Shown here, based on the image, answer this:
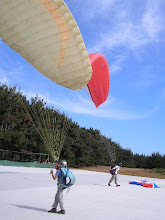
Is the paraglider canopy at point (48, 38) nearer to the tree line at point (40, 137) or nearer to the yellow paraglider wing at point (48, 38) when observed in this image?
the yellow paraglider wing at point (48, 38)

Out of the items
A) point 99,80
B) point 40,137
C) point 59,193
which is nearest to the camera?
point 59,193

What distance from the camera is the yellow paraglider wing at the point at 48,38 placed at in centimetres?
611

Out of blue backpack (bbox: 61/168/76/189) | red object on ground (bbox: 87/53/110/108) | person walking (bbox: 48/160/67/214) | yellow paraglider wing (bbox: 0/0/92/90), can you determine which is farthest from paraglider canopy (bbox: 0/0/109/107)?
blue backpack (bbox: 61/168/76/189)

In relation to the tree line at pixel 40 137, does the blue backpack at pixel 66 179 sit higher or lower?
lower

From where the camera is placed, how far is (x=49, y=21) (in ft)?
20.7

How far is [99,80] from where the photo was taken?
9.91 m

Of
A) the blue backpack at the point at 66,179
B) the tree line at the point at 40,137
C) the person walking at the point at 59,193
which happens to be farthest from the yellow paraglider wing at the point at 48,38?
the tree line at the point at 40,137

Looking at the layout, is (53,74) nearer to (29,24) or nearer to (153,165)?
(29,24)

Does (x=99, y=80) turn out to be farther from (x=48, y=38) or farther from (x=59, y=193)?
(x=59, y=193)

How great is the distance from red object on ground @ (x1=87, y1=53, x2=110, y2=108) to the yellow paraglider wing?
2.29 meters

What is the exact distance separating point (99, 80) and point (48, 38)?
3.81 meters

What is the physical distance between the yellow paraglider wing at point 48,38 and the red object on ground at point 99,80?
7.52ft

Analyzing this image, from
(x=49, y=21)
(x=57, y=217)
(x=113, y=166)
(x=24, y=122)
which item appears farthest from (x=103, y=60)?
(x=24, y=122)

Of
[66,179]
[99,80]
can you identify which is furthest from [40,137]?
[66,179]
